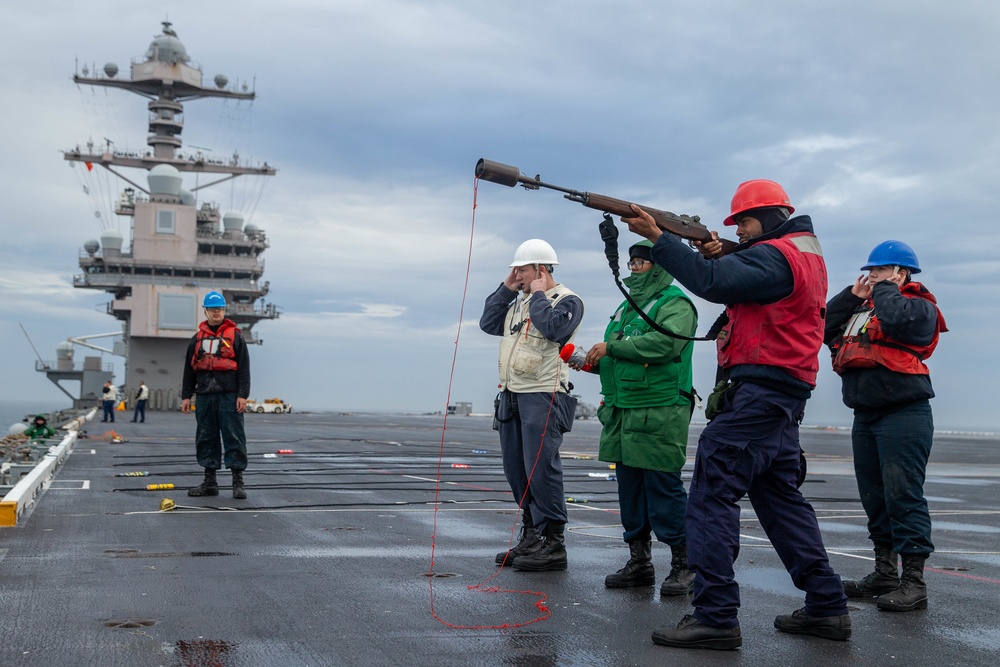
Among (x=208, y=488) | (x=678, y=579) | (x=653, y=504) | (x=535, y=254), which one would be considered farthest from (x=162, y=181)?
(x=678, y=579)

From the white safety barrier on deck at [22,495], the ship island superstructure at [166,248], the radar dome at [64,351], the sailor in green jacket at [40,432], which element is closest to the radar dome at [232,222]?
the ship island superstructure at [166,248]

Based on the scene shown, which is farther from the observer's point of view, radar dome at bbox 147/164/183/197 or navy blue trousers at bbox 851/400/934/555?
radar dome at bbox 147/164/183/197

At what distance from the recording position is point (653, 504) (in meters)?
5.98

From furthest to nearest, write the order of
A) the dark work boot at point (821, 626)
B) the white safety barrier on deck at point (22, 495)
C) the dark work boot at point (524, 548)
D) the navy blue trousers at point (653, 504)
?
the white safety barrier on deck at point (22, 495)
the dark work boot at point (524, 548)
the navy blue trousers at point (653, 504)
the dark work boot at point (821, 626)

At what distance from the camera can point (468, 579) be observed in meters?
5.99

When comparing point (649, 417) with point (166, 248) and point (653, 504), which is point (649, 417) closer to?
point (653, 504)

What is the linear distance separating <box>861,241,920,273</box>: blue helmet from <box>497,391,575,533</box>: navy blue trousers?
87.9 inches

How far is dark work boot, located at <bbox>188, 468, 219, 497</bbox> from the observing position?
10352 mm

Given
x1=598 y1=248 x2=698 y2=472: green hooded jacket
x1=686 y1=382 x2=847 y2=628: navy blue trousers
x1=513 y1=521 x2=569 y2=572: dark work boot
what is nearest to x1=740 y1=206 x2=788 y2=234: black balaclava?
x1=686 y1=382 x2=847 y2=628: navy blue trousers

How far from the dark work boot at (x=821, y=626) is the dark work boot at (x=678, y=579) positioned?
84cm

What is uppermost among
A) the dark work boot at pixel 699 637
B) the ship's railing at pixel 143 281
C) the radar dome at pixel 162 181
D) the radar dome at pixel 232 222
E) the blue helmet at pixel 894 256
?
the radar dome at pixel 162 181

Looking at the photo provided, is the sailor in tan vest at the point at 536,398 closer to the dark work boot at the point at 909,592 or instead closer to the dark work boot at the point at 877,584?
the dark work boot at the point at 877,584

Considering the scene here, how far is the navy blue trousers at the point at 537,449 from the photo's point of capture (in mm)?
A: 6695

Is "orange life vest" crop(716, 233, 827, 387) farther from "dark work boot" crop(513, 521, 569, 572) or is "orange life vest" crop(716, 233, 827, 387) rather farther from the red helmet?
"dark work boot" crop(513, 521, 569, 572)
